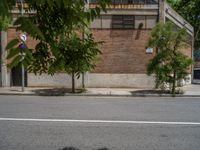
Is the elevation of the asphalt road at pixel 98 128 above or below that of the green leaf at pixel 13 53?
below

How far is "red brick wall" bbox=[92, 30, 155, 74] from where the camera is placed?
26.7 metres

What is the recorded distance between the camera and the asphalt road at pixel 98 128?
9.16 meters

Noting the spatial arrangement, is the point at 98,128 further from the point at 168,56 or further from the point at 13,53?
the point at 168,56

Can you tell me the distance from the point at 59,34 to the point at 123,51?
23.1 meters

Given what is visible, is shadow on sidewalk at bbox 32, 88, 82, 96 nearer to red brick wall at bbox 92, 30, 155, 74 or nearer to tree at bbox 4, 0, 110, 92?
red brick wall at bbox 92, 30, 155, 74

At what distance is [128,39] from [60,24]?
76.4ft

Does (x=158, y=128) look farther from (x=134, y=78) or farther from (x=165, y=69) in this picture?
(x=134, y=78)

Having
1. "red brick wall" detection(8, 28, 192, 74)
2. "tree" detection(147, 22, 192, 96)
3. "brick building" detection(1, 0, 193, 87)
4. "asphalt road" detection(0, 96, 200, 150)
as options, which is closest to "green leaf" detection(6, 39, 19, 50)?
"asphalt road" detection(0, 96, 200, 150)

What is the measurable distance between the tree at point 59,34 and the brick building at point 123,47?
22111mm

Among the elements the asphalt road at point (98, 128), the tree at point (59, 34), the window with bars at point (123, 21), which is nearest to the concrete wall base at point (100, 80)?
the window with bars at point (123, 21)

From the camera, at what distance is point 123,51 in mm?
26766

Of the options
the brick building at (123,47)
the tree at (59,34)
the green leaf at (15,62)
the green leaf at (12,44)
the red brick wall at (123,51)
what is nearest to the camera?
the green leaf at (12,44)

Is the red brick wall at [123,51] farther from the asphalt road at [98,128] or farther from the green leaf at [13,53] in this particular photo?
the green leaf at [13,53]

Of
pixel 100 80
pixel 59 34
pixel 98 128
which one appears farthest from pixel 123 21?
pixel 59 34
